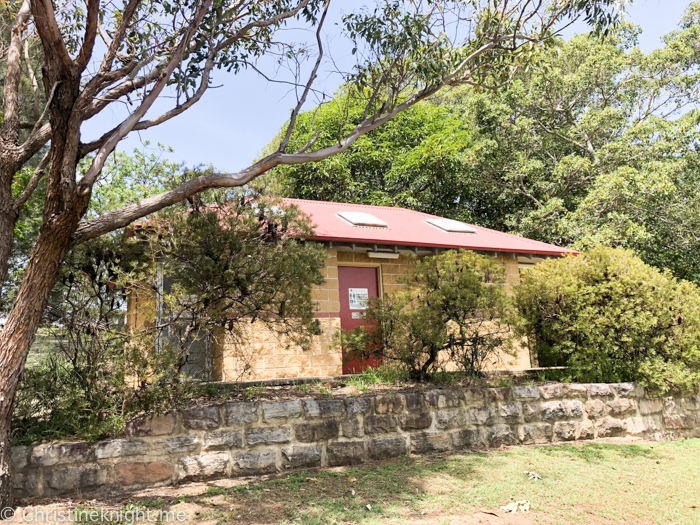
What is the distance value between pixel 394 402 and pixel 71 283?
416 centimetres

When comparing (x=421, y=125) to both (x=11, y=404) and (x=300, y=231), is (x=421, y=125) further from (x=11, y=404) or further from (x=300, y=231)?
(x=11, y=404)

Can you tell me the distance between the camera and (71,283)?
5.89 metres

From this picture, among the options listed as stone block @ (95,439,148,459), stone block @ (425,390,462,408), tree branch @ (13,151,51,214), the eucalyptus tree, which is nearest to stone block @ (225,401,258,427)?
stone block @ (95,439,148,459)

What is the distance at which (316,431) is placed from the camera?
19.3ft

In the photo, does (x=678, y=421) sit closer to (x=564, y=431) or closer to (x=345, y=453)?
(x=564, y=431)

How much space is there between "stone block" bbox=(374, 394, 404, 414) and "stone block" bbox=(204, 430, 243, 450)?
5.57ft

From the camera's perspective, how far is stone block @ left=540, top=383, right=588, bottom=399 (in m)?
7.34

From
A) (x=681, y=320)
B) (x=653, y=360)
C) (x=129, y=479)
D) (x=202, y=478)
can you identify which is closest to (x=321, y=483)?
(x=202, y=478)

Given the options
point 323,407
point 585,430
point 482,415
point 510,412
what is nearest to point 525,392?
point 510,412

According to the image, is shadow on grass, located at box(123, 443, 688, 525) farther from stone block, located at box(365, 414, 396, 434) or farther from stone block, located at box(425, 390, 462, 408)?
stone block, located at box(425, 390, 462, 408)

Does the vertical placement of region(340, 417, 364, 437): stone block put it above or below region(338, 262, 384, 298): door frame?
below

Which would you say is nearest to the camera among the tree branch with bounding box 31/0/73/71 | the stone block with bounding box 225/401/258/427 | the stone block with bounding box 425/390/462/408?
the tree branch with bounding box 31/0/73/71

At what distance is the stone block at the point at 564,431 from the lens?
7277 millimetres

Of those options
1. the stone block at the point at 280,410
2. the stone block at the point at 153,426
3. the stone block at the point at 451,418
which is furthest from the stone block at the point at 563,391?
the stone block at the point at 153,426
